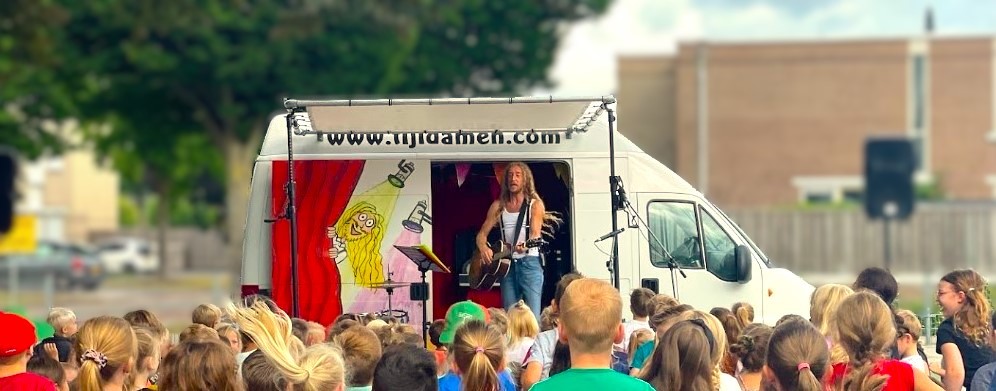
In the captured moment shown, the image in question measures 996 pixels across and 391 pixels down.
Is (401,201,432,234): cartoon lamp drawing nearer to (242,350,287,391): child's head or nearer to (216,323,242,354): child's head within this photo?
(216,323,242,354): child's head

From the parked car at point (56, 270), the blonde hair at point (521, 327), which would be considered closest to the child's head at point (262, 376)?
the blonde hair at point (521, 327)

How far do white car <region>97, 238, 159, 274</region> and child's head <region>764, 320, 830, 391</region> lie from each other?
60475 mm

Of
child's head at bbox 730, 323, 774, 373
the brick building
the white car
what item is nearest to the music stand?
child's head at bbox 730, 323, 774, 373

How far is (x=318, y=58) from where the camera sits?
3997 centimetres

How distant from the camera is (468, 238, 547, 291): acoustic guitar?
39.7ft

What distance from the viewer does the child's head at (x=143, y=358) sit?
6992mm

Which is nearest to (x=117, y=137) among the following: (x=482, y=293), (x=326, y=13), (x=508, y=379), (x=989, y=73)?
(x=326, y=13)

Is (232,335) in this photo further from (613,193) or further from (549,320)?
(613,193)

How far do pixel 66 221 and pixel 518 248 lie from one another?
70.2 m

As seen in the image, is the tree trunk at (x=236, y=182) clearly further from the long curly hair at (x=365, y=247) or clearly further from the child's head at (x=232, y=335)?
the child's head at (x=232, y=335)

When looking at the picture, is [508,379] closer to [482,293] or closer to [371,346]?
[371,346]

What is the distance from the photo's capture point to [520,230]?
1210 cm

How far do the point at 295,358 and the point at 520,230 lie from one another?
6.26 metres

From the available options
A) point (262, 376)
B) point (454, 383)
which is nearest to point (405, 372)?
point (262, 376)
